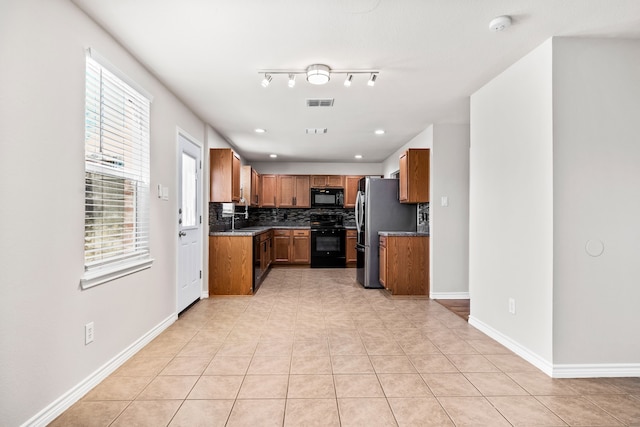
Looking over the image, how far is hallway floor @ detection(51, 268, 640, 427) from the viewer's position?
1856mm

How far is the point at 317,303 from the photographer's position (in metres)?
4.36

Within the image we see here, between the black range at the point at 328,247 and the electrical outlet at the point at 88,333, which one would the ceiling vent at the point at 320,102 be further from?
the black range at the point at 328,247

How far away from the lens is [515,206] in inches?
109

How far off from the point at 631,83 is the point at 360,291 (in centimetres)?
374

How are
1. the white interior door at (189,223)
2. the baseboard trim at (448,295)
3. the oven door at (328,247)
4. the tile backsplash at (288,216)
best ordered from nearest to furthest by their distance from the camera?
the white interior door at (189,223)
the baseboard trim at (448,295)
the oven door at (328,247)
the tile backsplash at (288,216)

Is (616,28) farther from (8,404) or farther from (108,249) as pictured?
(8,404)

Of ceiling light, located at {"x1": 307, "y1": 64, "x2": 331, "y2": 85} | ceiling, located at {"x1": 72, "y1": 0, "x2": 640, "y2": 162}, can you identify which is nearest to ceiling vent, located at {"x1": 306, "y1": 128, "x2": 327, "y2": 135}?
ceiling, located at {"x1": 72, "y1": 0, "x2": 640, "y2": 162}

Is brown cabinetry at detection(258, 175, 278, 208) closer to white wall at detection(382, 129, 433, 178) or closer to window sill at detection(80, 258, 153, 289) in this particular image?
white wall at detection(382, 129, 433, 178)

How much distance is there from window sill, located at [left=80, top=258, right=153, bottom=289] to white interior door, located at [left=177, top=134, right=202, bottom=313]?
96cm

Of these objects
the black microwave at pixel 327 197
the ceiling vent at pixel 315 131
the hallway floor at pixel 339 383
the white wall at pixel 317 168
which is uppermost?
the ceiling vent at pixel 315 131

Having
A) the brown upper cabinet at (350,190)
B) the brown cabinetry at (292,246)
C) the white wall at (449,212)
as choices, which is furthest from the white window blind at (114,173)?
the brown upper cabinet at (350,190)

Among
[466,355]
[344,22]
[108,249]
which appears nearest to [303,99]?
[344,22]

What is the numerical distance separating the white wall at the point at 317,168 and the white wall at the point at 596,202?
217 inches

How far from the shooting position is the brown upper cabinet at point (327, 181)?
25.3 ft
